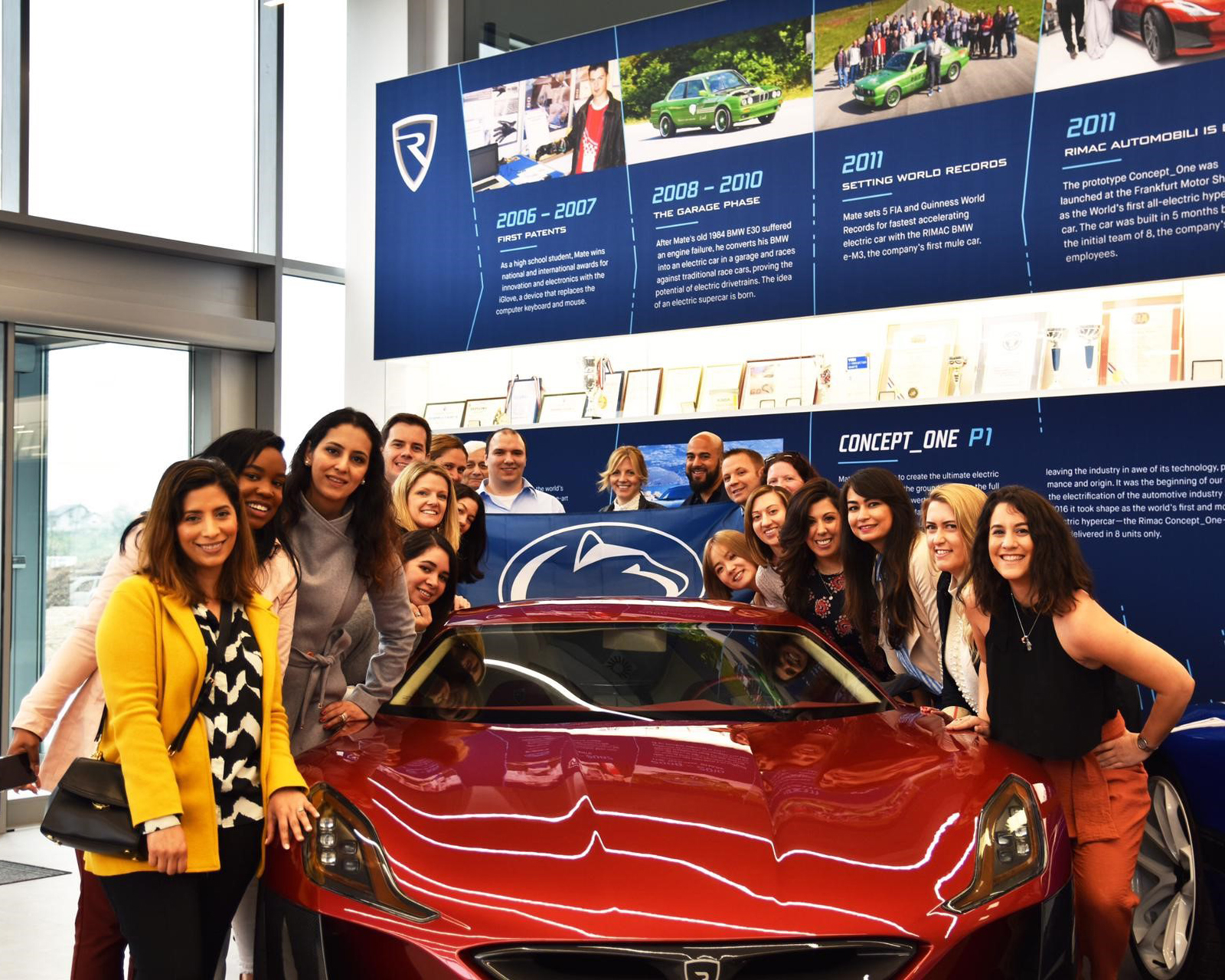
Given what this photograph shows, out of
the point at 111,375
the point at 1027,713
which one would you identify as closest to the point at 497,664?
the point at 1027,713

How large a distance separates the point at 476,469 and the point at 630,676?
161 inches

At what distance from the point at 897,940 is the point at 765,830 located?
36cm

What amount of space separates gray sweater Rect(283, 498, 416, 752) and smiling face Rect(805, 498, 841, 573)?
175cm

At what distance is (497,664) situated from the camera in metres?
3.60

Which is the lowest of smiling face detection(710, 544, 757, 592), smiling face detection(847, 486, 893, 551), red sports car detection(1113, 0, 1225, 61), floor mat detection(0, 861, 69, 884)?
floor mat detection(0, 861, 69, 884)

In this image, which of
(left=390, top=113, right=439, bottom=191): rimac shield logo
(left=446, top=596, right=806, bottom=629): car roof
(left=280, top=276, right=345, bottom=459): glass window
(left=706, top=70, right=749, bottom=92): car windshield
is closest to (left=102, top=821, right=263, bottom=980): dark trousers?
(left=446, top=596, right=806, bottom=629): car roof

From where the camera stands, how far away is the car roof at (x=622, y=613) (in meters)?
3.75

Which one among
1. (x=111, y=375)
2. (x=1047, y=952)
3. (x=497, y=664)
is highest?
(x=111, y=375)

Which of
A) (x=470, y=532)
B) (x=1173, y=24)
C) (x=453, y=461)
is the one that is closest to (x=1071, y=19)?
(x=1173, y=24)

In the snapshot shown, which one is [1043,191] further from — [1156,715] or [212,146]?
[212,146]

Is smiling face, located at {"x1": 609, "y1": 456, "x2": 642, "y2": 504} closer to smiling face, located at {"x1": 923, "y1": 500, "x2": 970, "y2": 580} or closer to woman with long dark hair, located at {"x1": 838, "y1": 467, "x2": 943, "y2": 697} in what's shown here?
woman with long dark hair, located at {"x1": 838, "y1": 467, "x2": 943, "y2": 697}

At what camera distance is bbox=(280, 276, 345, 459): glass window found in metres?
9.02

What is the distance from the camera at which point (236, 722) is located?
2639 mm

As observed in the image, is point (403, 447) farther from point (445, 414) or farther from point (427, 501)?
point (445, 414)
